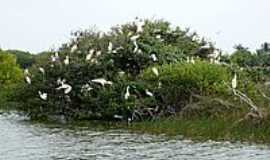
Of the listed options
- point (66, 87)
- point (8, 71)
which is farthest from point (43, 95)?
point (8, 71)

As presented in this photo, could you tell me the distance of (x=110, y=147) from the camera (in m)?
18.6

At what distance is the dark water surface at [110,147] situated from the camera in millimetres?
16672

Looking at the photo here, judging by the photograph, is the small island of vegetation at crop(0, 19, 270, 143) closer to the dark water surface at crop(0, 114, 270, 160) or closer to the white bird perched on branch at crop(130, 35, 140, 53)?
the white bird perched on branch at crop(130, 35, 140, 53)

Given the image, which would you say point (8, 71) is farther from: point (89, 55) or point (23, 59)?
point (89, 55)

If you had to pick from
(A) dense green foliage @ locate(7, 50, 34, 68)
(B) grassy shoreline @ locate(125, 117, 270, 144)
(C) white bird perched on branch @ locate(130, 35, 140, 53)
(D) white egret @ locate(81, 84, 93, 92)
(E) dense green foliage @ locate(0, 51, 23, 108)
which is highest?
(A) dense green foliage @ locate(7, 50, 34, 68)

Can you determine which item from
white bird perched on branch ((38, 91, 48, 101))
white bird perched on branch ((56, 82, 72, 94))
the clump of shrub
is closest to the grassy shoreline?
the clump of shrub

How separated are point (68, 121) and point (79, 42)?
5383 mm

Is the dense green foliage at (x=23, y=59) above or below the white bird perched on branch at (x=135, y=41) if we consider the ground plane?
above

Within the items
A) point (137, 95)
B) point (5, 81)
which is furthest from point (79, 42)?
point (5, 81)

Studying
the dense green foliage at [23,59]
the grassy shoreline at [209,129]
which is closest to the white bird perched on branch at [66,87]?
the grassy shoreline at [209,129]

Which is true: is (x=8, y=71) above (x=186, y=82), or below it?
above

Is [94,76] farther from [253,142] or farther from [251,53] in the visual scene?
[251,53]

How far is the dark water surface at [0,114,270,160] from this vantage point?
16.7 meters

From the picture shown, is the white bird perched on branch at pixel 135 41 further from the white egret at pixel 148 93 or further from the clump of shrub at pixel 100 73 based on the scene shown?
the white egret at pixel 148 93
